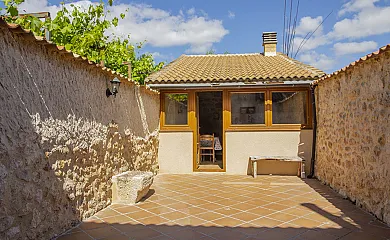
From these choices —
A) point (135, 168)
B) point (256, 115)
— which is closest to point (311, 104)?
point (256, 115)

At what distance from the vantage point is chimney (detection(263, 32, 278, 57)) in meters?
11.5

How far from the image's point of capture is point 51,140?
12.0 ft

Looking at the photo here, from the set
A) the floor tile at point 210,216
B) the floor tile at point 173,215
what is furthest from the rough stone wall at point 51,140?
the floor tile at point 210,216

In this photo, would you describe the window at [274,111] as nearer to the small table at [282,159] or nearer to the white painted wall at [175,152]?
the small table at [282,159]

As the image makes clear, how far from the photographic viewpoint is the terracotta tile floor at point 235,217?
3.87 meters

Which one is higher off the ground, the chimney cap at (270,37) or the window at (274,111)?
the chimney cap at (270,37)

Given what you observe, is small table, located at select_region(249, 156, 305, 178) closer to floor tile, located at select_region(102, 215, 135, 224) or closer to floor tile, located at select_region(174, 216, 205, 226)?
floor tile, located at select_region(174, 216, 205, 226)

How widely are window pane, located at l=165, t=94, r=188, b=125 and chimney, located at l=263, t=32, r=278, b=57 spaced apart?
4.71 meters

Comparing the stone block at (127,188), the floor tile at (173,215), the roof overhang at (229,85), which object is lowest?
the floor tile at (173,215)

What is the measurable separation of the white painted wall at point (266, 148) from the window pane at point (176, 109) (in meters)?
1.44

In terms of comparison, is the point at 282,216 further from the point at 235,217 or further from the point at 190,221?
the point at 190,221

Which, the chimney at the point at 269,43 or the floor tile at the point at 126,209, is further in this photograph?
the chimney at the point at 269,43

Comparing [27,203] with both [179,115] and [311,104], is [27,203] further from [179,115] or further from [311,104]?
[311,104]

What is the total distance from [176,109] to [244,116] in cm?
202
